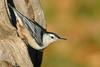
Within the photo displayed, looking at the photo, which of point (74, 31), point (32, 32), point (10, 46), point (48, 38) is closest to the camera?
point (10, 46)

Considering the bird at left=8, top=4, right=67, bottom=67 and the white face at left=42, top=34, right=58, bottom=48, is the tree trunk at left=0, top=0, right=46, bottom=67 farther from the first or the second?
the white face at left=42, top=34, right=58, bottom=48

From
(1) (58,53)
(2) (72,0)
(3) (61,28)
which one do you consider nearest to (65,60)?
(1) (58,53)

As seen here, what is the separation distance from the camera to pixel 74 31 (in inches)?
614

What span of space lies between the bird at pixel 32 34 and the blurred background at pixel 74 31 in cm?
499

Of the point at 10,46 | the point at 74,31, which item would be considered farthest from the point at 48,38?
the point at 74,31

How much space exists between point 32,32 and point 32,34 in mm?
75

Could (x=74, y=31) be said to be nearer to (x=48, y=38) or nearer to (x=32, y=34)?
(x=48, y=38)

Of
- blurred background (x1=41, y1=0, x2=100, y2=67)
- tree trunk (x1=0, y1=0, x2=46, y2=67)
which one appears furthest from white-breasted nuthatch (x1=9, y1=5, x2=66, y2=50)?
blurred background (x1=41, y1=0, x2=100, y2=67)

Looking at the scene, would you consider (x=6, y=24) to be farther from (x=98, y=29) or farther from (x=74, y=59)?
(x=98, y=29)

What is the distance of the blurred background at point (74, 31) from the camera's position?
1413 cm

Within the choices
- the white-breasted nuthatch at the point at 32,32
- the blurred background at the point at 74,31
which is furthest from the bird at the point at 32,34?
the blurred background at the point at 74,31

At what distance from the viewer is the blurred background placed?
14133 millimetres

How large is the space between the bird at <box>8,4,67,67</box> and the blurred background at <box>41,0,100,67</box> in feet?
16.4

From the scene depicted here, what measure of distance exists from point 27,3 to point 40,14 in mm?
256
